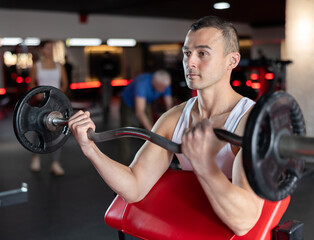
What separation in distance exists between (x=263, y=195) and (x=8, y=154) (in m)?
5.32

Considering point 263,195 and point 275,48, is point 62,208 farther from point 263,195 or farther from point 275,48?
point 275,48

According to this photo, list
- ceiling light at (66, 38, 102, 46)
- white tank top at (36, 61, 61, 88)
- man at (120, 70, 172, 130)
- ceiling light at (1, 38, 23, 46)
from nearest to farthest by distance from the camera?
man at (120, 70, 172, 130) < white tank top at (36, 61, 61, 88) < ceiling light at (1, 38, 23, 46) < ceiling light at (66, 38, 102, 46)

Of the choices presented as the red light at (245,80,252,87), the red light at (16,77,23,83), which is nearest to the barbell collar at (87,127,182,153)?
the red light at (245,80,252,87)

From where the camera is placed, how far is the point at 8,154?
564cm

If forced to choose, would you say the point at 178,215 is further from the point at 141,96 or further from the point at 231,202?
the point at 141,96

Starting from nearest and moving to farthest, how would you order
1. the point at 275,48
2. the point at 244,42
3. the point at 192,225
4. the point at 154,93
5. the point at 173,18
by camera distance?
the point at 192,225
the point at 154,93
the point at 173,18
the point at 275,48
the point at 244,42

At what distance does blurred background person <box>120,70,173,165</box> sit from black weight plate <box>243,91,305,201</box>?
8.39ft

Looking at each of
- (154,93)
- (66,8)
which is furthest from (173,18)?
(154,93)

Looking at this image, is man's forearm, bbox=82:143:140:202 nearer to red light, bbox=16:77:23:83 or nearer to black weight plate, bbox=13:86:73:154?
black weight plate, bbox=13:86:73:154

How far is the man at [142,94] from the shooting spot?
347cm

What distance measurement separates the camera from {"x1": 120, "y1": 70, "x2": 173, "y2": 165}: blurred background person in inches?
137

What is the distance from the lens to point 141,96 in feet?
11.5

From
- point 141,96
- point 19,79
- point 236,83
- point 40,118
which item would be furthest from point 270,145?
point 19,79

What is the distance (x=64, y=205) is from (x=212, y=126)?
264 cm
